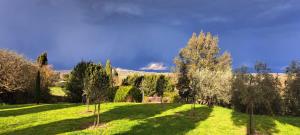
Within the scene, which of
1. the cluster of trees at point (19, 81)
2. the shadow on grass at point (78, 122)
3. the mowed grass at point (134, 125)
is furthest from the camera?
the cluster of trees at point (19, 81)

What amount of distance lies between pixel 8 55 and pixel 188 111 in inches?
1809

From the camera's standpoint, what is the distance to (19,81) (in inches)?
2576

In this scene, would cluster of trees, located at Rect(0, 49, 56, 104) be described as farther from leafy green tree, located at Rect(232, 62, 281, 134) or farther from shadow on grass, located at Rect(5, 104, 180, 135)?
leafy green tree, located at Rect(232, 62, 281, 134)

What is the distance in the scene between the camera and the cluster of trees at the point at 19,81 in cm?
6381

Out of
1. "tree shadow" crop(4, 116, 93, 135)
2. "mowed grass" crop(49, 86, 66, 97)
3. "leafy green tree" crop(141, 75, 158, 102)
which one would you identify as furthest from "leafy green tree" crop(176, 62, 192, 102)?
"tree shadow" crop(4, 116, 93, 135)

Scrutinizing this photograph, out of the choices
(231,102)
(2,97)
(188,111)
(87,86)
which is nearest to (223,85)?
(231,102)

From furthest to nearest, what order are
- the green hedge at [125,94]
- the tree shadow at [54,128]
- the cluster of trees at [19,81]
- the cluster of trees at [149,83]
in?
the cluster of trees at [149,83]
the cluster of trees at [19,81]
the green hedge at [125,94]
the tree shadow at [54,128]

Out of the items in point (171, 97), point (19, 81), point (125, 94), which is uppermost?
point (19, 81)

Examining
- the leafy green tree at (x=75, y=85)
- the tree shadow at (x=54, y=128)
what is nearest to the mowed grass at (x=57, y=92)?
the leafy green tree at (x=75, y=85)

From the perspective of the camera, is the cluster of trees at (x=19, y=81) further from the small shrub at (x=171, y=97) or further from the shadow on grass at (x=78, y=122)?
the shadow on grass at (x=78, y=122)

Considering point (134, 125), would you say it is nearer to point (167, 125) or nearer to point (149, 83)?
point (167, 125)

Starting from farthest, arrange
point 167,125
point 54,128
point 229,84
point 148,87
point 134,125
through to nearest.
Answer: point 148,87
point 229,84
point 167,125
point 134,125
point 54,128

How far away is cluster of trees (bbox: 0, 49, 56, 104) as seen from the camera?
6381 centimetres

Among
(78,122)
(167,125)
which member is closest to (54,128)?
(78,122)
